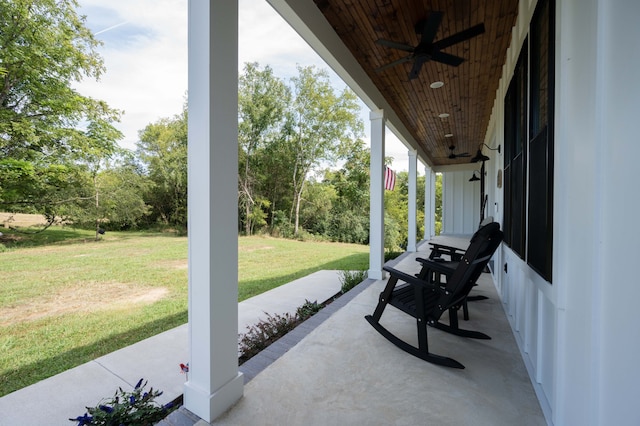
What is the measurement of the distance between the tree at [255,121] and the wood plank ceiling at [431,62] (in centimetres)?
1047

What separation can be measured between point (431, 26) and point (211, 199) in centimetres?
249

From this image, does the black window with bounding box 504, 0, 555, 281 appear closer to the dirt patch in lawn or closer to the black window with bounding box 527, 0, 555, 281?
the black window with bounding box 527, 0, 555, 281

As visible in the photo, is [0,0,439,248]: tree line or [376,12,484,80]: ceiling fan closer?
[376,12,484,80]: ceiling fan

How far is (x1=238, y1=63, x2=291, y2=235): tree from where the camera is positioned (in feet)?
48.9

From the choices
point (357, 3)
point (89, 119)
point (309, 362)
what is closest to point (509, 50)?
point (357, 3)

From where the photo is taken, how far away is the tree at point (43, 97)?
263 inches

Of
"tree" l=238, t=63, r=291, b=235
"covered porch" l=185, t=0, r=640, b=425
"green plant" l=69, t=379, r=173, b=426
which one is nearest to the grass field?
"green plant" l=69, t=379, r=173, b=426

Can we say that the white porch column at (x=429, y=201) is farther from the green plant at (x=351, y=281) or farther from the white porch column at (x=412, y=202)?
the green plant at (x=351, y=281)

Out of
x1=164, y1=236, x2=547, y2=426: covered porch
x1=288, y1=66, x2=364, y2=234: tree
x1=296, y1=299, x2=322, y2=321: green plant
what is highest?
x1=288, y1=66, x2=364, y2=234: tree

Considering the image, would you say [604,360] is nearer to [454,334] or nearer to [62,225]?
[454,334]

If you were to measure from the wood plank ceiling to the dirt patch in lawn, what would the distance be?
4.99m

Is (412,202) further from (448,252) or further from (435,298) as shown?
(435,298)

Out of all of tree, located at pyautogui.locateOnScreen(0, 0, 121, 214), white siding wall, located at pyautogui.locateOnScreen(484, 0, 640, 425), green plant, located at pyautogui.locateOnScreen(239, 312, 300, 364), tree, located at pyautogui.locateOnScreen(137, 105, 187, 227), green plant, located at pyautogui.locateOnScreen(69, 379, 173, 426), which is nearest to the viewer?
white siding wall, located at pyautogui.locateOnScreen(484, 0, 640, 425)

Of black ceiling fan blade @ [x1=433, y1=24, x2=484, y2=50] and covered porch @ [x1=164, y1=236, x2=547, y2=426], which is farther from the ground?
black ceiling fan blade @ [x1=433, y1=24, x2=484, y2=50]
